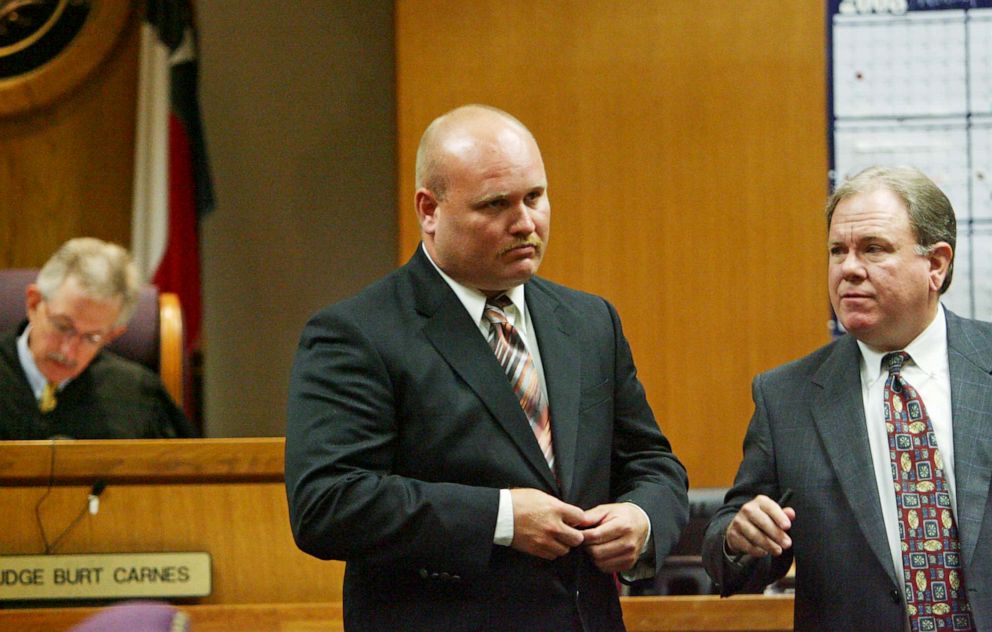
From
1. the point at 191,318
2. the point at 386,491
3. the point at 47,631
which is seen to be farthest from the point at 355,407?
the point at 191,318

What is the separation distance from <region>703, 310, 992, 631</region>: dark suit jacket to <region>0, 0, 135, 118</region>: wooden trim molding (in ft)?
12.1

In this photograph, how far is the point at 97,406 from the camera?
3.83m

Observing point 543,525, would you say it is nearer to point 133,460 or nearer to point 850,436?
point 850,436

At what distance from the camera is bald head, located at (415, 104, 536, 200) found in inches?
82.4

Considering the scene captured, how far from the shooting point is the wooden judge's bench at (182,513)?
2.66 meters

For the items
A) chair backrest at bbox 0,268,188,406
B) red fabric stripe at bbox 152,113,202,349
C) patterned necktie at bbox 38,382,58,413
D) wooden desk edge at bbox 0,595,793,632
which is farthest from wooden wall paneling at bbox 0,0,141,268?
wooden desk edge at bbox 0,595,793,632

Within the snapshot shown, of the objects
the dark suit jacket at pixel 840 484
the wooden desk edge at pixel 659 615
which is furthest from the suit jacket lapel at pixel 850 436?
the wooden desk edge at pixel 659 615

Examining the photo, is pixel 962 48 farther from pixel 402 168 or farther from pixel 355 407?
pixel 355 407

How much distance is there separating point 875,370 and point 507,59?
2141 millimetres

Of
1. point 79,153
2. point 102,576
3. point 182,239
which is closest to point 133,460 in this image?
A: point 102,576

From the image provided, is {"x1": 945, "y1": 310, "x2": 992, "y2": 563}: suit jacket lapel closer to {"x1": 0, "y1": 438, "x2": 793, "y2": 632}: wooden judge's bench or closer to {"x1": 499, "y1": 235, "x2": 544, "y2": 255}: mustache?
{"x1": 499, "y1": 235, "x2": 544, "y2": 255}: mustache

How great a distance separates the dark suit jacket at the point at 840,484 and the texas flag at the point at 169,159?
3198mm

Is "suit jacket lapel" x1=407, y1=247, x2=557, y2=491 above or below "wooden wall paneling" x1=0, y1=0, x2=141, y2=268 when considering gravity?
below

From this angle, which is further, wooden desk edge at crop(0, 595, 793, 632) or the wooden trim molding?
the wooden trim molding
